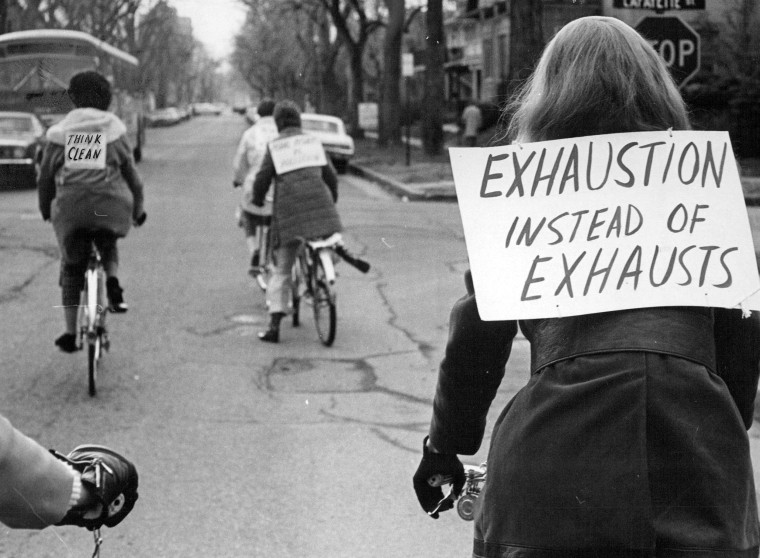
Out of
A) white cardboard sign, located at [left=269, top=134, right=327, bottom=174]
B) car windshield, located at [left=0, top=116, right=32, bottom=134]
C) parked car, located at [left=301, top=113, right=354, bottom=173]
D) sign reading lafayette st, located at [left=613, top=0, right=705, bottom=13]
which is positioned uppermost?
sign reading lafayette st, located at [left=613, top=0, right=705, bottom=13]

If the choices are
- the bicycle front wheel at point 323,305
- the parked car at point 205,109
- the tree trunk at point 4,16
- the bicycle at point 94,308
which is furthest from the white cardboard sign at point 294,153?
the parked car at point 205,109

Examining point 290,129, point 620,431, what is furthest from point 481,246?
point 290,129

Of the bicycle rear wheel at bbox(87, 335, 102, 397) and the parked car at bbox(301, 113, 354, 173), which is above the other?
the bicycle rear wheel at bbox(87, 335, 102, 397)

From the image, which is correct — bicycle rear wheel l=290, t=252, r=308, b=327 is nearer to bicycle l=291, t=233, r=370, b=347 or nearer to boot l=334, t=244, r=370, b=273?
bicycle l=291, t=233, r=370, b=347

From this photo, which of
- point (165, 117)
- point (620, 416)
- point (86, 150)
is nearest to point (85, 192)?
point (86, 150)

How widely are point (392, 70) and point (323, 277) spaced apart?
26236 mm

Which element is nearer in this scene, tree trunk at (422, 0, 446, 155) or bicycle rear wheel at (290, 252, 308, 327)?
bicycle rear wheel at (290, 252, 308, 327)

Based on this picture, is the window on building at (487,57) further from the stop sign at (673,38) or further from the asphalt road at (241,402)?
the stop sign at (673,38)

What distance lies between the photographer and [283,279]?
832 cm

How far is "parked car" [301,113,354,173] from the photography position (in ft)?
89.9

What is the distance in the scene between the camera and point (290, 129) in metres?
8.12

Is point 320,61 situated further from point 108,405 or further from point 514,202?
point 514,202

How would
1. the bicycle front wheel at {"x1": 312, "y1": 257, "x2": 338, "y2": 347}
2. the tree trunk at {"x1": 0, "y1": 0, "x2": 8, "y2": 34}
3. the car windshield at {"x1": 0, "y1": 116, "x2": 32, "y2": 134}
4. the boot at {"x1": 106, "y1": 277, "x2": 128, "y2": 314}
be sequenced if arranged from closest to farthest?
the tree trunk at {"x1": 0, "y1": 0, "x2": 8, "y2": 34} < the boot at {"x1": 106, "y1": 277, "x2": 128, "y2": 314} < the bicycle front wheel at {"x1": 312, "y1": 257, "x2": 338, "y2": 347} < the car windshield at {"x1": 0, "y1": 116, "x2": 32, "y2": 134}

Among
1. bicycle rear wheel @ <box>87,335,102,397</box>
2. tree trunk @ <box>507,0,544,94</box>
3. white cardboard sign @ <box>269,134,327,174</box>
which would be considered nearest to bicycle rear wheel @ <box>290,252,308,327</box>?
white cardboard sign @ <box>269,134,327,174</box>
